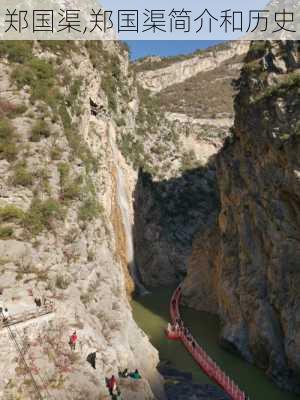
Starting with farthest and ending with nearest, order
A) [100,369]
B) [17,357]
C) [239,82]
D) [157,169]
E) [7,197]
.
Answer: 1. [157,169]
2. [239,82]
3. [7,197]
4. [100,369]
5. [17,357]

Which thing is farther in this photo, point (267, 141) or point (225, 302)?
point (225, 302)

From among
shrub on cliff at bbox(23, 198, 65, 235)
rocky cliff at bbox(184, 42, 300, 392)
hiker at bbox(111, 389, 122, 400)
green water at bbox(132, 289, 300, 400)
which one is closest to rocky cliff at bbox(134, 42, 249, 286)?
green water at bbox(132, 289, 300, 400)

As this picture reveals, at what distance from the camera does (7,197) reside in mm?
24656

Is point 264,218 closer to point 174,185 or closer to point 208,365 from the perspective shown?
point 208,365

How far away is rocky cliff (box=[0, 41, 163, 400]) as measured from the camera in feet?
59.4

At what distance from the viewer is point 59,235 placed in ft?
79.3

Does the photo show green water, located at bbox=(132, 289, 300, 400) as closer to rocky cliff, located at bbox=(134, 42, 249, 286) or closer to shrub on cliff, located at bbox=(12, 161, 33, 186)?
rocky cliff, located at bbox=(134, 42, 249, 286)

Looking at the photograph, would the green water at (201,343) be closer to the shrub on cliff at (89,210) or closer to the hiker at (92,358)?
the hiker at (92,358)

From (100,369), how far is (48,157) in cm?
1266

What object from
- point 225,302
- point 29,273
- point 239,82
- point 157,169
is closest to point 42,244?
point 29,273

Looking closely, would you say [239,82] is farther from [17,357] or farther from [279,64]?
[17,357]

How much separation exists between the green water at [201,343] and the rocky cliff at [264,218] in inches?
22.9

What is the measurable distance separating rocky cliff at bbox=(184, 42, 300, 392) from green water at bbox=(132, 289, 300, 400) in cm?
58

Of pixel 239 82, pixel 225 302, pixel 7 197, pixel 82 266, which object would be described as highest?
pixel 239 82
